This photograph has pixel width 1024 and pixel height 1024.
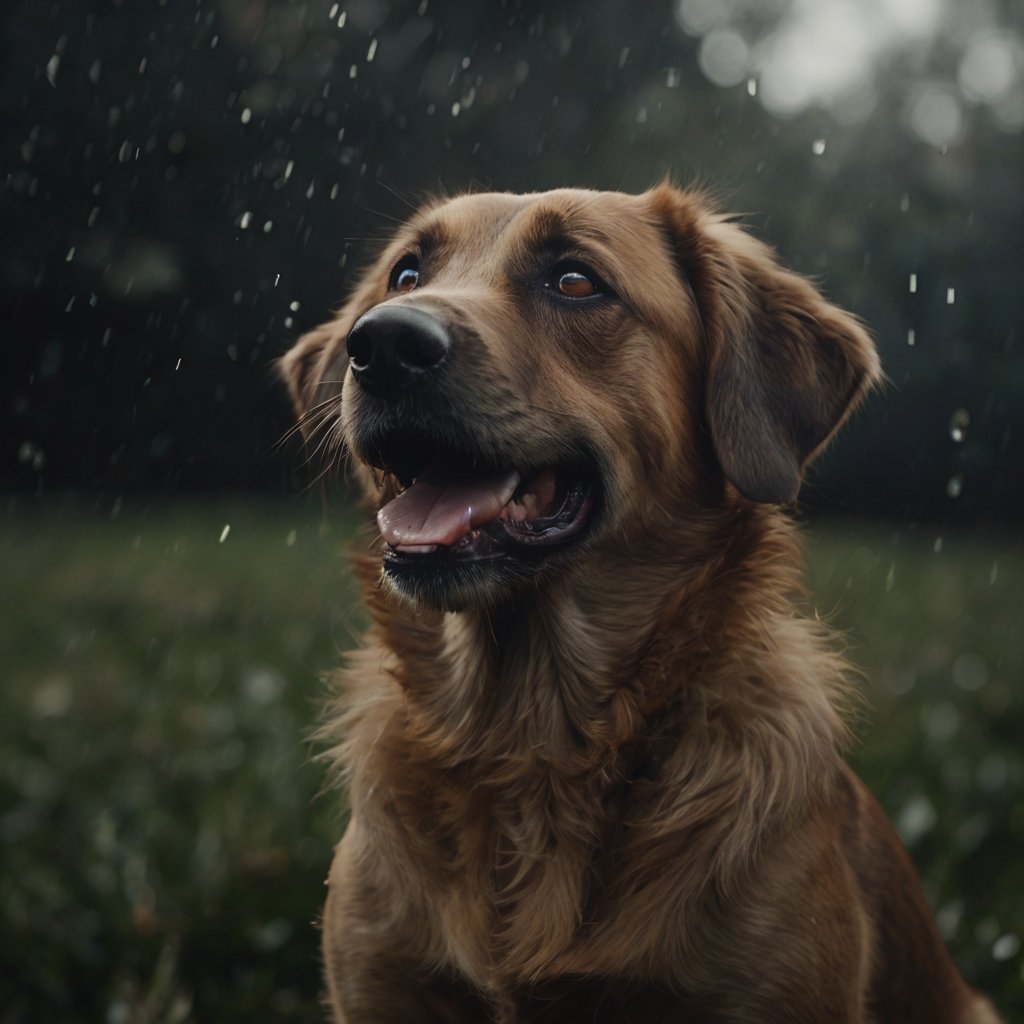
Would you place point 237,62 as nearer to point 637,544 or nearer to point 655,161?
point 655,161

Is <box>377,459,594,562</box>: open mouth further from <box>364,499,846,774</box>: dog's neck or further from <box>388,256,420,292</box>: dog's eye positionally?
<box>388,256,420,292</box>: dog's eye

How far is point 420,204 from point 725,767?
76.3 inches

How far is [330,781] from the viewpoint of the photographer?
355 centimetres

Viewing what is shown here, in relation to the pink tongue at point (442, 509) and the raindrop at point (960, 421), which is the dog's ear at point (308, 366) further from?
the raindrop at point (960, 421)

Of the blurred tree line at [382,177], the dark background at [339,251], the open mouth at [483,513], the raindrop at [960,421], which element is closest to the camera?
the open mouth at [483,513]

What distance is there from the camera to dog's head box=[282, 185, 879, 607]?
9.14 feet

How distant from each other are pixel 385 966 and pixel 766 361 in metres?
1.72

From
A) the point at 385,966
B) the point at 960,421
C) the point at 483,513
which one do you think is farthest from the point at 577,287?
the point at 960,421

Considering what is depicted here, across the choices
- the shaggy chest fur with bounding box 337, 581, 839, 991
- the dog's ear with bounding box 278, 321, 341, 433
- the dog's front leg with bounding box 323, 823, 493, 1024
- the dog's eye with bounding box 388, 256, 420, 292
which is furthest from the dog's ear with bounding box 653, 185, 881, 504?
the dog's front leg with bounding box 323, 823, 493, 1024

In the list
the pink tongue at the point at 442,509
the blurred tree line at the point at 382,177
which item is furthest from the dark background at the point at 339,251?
the pink tongue at the point at 442,509

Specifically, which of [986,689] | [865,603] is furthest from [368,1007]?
[865,603]

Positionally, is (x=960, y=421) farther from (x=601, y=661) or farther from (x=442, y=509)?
(x=442, y=509)

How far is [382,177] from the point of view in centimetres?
1528

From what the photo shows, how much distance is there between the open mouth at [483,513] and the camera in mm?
2770
